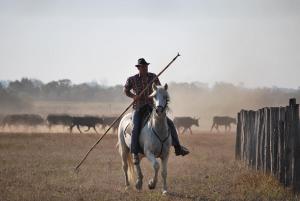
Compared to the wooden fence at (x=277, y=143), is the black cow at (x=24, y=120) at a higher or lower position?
lower

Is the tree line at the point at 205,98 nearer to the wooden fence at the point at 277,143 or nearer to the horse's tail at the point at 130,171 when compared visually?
the wooden fence at the point at 277,143

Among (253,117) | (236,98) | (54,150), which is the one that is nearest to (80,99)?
(236,98)

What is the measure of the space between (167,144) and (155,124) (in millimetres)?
542

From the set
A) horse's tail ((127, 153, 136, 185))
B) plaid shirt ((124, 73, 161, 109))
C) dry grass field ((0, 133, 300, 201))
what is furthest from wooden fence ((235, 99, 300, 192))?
horse's tail ((127, 153, 136, 185))

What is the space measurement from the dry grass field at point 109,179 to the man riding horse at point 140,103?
0.95 m

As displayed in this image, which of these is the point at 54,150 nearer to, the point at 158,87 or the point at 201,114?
the point at 158,87

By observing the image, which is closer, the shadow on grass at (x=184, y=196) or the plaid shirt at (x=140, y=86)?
the shadow on grass at (x=184, y=196)

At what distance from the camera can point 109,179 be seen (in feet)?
63.6

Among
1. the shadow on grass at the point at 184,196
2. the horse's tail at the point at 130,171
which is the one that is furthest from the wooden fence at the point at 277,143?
the horse's tail at the point at 130,171

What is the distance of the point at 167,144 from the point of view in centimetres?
1581

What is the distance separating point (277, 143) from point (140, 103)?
3.25 metres

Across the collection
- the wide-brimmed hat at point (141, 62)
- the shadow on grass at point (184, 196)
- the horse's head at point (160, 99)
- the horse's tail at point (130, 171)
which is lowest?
the shadow on grass at point (184, 196)

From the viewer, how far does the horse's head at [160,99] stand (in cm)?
1487

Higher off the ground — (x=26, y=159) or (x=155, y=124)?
(x=155, y=124)
